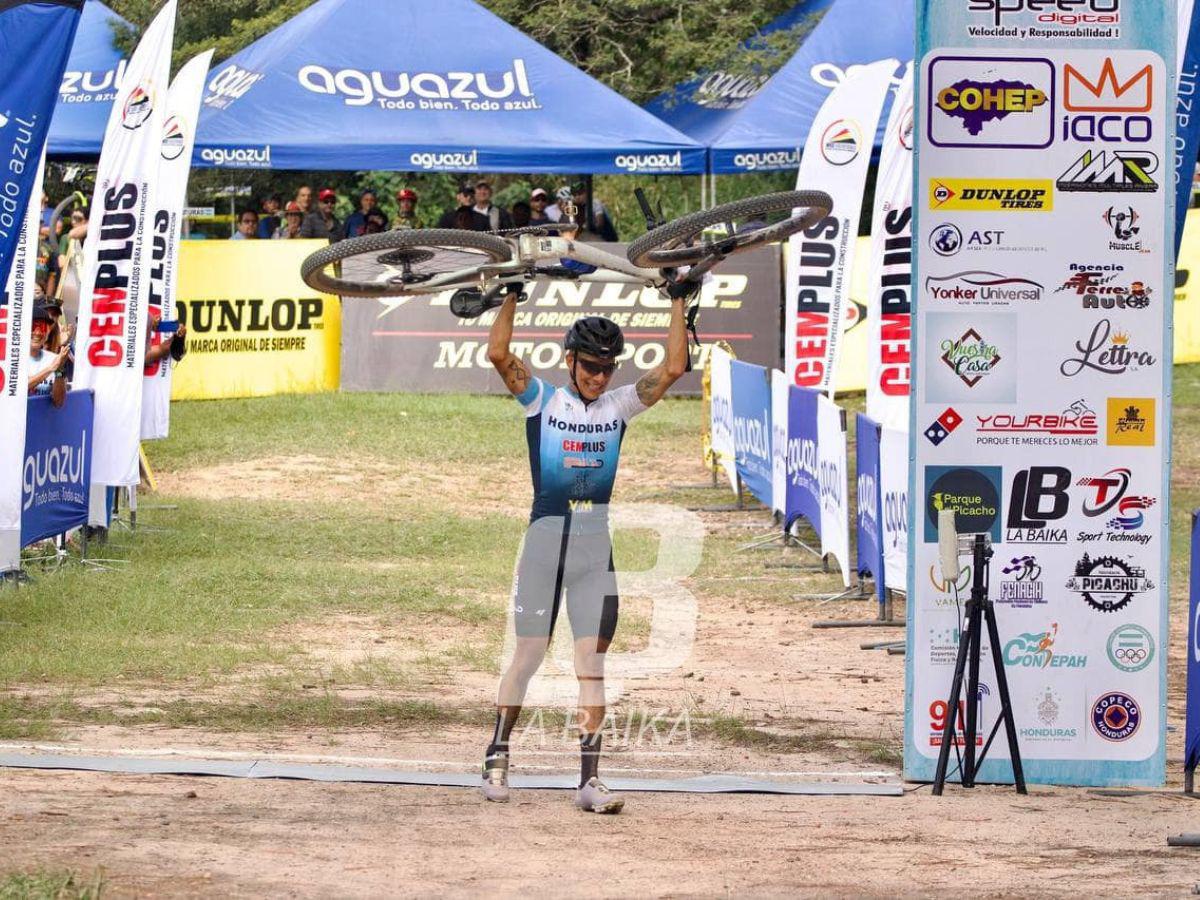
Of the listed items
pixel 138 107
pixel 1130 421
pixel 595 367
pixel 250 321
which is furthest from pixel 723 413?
pixel 595 367

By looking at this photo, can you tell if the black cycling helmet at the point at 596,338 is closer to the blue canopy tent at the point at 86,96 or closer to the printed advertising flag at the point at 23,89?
the printed advertising flag at the point at 23,89

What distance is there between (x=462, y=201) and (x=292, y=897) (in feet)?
66.8

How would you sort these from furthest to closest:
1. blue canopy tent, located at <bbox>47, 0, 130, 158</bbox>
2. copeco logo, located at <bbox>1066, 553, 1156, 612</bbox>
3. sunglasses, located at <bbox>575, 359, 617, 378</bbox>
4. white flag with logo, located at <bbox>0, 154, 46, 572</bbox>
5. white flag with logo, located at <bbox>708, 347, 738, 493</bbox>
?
blue canopy tent, located at <bbox>47, 0, 130, 158</bbox>, white flag with logo, located at <bbox>708, 347, 738, 493</bbox>, white flag with logo, located at <bbox>0, 154, 46, 572</bbox>, copeco logo, located at <bbox>1066, 553, 1156, 612</bbox>, sunglasses, located at <bbox>575, 359, 617, 378</bbox>

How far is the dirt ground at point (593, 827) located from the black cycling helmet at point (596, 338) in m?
1.99

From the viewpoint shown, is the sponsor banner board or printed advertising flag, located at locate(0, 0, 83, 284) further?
printed advertising flag, located at locate(0, 0, 83, 284)

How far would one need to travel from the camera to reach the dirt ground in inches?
264

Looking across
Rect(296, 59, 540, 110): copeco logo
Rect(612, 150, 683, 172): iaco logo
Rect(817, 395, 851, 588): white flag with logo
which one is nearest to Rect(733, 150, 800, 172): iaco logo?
Rect(612, 150, 683, 172): iaco logo

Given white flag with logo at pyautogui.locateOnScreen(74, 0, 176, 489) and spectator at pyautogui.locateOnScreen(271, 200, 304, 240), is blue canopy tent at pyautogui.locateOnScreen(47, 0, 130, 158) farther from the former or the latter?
white flag with logo at pyautogui.locateOnScreen(74, 0, 176, 489)

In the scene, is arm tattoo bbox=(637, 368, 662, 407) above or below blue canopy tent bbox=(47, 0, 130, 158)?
below

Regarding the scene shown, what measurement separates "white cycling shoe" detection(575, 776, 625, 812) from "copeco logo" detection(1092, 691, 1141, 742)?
235 cm

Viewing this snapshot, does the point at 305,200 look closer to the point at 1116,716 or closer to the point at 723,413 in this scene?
the point at 723,413

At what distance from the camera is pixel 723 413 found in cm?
1903

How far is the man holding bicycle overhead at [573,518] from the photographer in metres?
8.11

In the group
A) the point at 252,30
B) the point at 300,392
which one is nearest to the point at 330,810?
the point at 300,392
